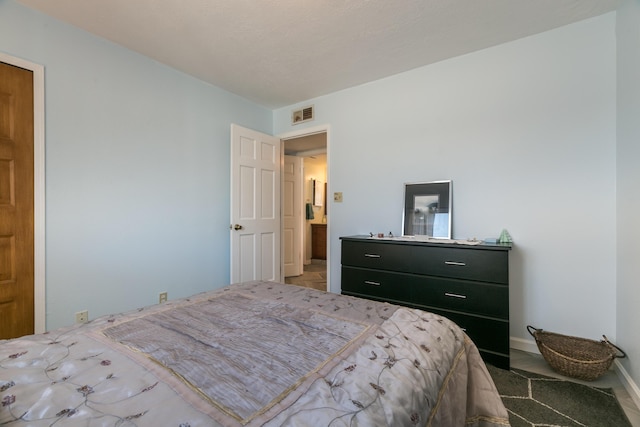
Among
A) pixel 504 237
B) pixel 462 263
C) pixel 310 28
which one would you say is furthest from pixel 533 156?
pixel 310 28

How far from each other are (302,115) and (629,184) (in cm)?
304

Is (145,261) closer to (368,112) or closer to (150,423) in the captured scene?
(150,423)

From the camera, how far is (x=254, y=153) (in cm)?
338

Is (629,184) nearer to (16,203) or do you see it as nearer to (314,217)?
(16,203)

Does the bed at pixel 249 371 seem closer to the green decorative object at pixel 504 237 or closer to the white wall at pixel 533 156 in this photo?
the green decorative object at pixel 504 237

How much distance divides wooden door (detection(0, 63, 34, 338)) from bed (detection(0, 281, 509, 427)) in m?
1.28

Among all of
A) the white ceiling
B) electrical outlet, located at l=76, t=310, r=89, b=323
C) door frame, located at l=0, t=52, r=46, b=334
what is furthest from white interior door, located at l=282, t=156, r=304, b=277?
door frame, located at l=0, t=52, r=46, b=334

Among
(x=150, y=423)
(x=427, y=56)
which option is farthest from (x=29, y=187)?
(x=427, y=56)

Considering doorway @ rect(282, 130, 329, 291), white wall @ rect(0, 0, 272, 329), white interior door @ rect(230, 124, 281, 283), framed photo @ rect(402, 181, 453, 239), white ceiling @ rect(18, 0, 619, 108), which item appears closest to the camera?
white ceiling @ rect(18, 0, 619, 108)

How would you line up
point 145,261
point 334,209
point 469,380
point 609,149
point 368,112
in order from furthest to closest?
1. point 334,209
2. point 368,112
3. point 145,261
4. point 609,149
5. point 469,380

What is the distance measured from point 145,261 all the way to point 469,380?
2632 millimetres

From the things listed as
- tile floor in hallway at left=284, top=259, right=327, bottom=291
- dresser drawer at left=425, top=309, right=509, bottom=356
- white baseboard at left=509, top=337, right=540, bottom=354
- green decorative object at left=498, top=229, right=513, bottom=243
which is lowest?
tile floor in hallway at left=284, top=259, right=327, bottom=291

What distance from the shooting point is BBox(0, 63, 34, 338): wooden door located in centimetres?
182

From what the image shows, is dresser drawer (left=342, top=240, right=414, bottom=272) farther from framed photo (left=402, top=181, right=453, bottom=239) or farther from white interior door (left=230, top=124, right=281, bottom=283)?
white interior door (left=230, top=124, right=281, bottom=283)
